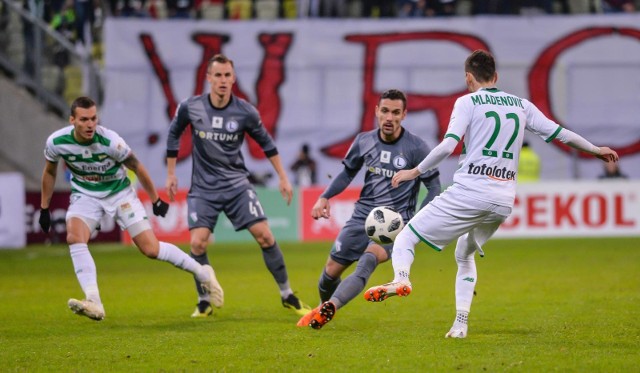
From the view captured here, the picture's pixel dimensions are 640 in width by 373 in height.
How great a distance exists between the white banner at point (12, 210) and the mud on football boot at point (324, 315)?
46.0ft

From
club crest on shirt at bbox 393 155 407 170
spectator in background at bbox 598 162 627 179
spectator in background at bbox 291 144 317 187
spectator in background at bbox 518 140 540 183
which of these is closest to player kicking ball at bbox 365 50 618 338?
club crest on shirt at bbox 393 155 407 170

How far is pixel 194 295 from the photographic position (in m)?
13.7

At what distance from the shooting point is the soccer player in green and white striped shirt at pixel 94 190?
10258 mm

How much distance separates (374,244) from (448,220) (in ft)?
4.36

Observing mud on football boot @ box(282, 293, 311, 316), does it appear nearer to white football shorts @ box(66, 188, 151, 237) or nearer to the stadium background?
white football shorts @ box(66, 188, 151, 237)

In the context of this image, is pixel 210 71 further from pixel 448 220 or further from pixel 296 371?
pixel 296 371

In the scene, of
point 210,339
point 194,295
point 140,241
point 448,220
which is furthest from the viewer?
point 194,295

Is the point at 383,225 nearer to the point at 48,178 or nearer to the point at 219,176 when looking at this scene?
the point at 219,176

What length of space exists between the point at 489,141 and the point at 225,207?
3.65 metres

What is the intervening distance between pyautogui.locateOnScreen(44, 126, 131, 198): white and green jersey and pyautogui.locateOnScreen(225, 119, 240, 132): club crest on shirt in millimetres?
1154

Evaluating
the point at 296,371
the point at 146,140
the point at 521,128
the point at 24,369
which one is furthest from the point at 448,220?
the point at 146,140

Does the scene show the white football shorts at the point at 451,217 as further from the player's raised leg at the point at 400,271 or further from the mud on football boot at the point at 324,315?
the mud on football boot at the point at 324,315

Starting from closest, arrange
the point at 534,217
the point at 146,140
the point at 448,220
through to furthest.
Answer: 1. the point at 448,220
2. the point at 534,217
3. the point at 146,140

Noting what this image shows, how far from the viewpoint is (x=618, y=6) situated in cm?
2655
